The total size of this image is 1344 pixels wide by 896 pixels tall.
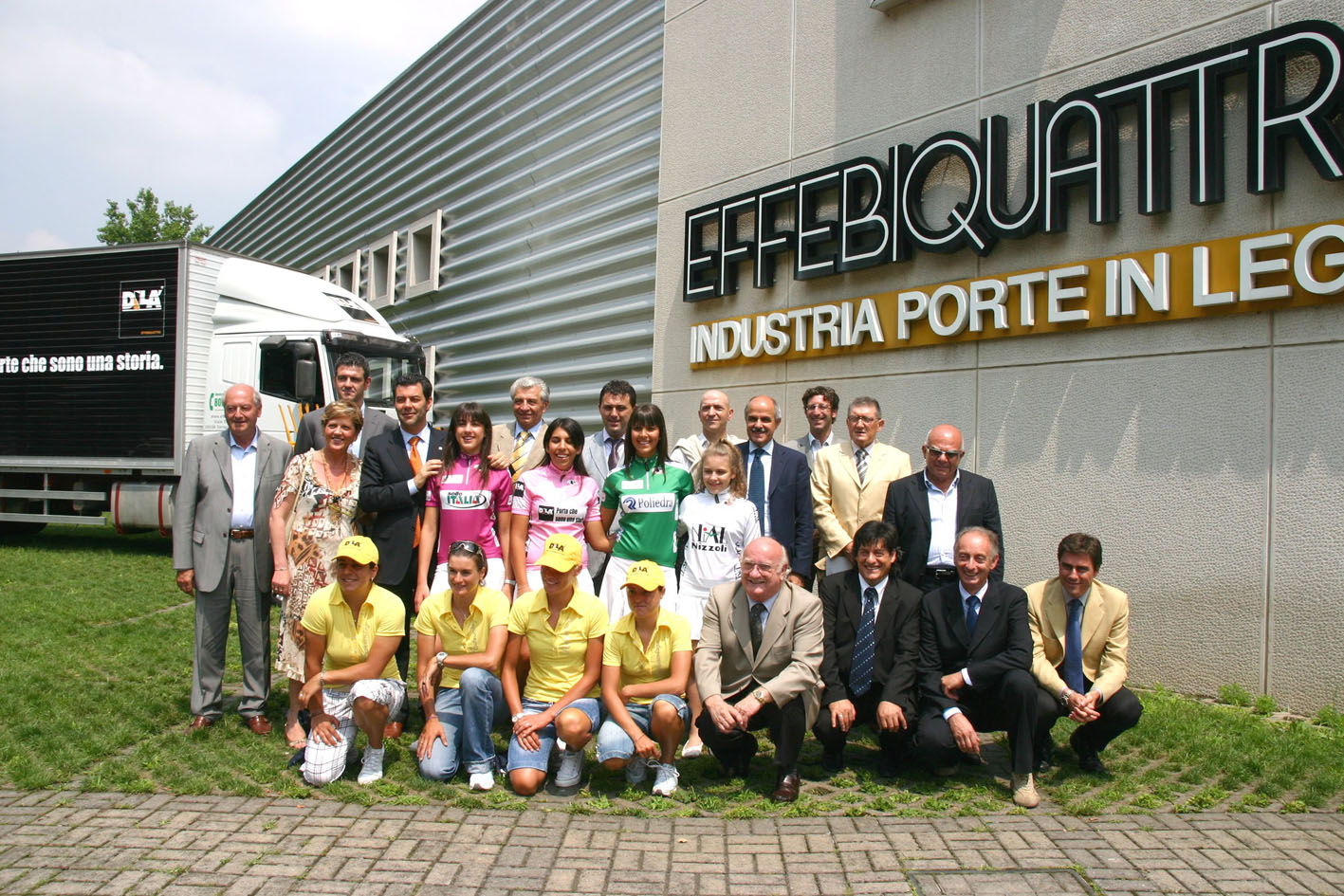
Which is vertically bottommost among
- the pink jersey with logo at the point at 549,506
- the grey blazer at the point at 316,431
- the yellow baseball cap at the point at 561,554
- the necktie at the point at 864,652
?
the necktie at the point at 864,652

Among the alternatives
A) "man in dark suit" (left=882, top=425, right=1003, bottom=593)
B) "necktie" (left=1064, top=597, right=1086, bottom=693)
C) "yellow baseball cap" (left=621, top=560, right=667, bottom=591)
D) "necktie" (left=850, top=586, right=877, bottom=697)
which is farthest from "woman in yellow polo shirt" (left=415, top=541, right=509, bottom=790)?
"necktie" (left=1064, top=597, right=1086, bottom=693)

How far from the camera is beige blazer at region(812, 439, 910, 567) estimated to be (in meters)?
5.39

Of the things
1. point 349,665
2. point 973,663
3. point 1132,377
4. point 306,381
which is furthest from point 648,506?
point 306,381

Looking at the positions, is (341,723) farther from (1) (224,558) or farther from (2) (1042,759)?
Result: (2) (1042,759)

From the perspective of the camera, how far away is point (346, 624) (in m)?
4.33

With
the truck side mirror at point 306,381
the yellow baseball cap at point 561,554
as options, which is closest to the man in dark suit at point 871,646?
the yellow baseball cap at point 561,554

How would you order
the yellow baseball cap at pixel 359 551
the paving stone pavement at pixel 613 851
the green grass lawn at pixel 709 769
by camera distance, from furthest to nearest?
the yellow baseball cap at pixel 359 551 → the green grass lawn at pixel 709 769 → the paving stone pavement at pixel 613 851

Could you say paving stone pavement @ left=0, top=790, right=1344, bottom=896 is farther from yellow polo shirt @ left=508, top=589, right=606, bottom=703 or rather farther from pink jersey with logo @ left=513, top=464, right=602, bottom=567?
pink jersey with logo @ left=513, top=464, right=602, bottom=567

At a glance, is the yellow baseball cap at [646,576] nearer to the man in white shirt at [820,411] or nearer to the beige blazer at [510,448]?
the beige blazer at [510,448]

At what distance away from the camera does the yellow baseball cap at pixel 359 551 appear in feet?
13.9

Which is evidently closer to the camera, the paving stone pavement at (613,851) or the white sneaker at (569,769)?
the paving stone pavement at (613,851)

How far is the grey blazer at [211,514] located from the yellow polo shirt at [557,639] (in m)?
1.66

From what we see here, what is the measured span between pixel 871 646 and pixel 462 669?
6.26 feet

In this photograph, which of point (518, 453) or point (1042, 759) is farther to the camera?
point (518, 453)
